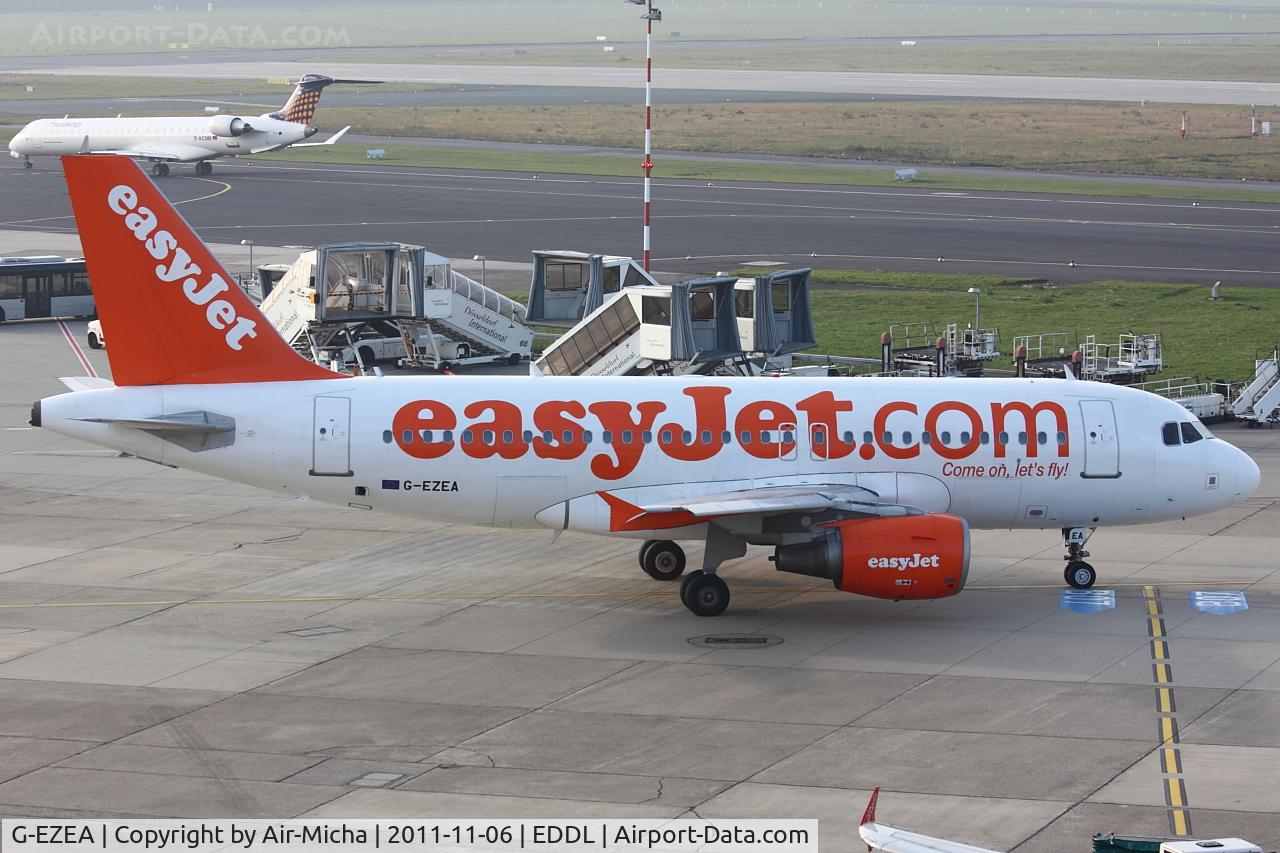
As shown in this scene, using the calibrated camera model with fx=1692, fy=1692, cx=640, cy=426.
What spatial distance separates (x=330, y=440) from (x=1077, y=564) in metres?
15.8

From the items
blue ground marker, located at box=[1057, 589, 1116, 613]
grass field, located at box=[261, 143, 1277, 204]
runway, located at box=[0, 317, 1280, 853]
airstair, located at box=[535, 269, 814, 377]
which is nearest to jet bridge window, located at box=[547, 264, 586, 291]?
airstair, located at box=[535, 269, 814, 377]

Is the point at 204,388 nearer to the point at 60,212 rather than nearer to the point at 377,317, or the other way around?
the point at 377,317

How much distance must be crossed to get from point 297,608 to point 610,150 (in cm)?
10179

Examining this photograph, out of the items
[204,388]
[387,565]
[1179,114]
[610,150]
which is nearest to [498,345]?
[387,565]

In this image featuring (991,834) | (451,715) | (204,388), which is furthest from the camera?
(204,388)

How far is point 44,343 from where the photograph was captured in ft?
222

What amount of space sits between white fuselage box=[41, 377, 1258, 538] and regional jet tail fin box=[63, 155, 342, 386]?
0.43 metres

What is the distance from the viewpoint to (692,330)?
165 ft

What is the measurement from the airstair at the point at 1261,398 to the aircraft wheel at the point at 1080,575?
19686mm

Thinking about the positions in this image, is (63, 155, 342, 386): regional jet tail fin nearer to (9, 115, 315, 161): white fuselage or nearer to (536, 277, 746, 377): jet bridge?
(536, 277, 746, 377): jet bridge

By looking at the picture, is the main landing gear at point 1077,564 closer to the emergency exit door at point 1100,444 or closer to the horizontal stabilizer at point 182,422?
the emergency exit door at point 1100,444

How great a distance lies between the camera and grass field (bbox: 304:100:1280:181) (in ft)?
408

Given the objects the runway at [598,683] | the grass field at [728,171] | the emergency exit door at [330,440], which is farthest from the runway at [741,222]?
the emergency exit door at [330,440]

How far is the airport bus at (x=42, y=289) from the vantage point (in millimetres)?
72188
